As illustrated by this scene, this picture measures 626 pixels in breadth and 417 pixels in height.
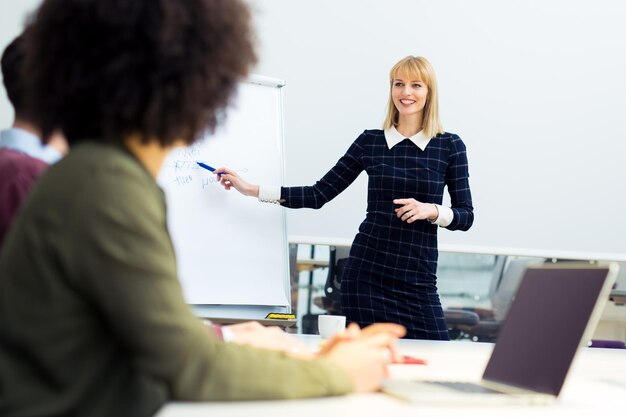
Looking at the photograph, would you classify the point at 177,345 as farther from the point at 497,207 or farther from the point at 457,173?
the point at 497,207

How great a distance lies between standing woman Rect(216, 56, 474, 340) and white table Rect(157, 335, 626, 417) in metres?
1.01

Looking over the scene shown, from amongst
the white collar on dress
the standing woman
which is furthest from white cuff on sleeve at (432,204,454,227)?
the white collar on dress

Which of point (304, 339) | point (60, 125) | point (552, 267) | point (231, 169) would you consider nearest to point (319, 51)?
point (231, 169)

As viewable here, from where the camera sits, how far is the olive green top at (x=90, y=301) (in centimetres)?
84

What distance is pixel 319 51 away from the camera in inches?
162

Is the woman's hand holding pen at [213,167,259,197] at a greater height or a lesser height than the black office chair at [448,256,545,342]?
greater

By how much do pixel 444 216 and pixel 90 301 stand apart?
85.1 inches

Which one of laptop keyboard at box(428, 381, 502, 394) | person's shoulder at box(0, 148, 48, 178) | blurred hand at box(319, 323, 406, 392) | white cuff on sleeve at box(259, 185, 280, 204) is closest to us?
blurred hand at box(319, 323, 406, 392)

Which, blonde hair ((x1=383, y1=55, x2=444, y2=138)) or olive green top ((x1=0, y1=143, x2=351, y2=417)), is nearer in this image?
olive green top ((x1=0, y1=143, x2=351, y2=417))

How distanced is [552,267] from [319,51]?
297 cm

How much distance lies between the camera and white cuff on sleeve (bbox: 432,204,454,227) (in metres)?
2.90

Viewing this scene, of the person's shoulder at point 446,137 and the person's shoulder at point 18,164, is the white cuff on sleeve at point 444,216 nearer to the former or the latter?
the person's shoulder at point 446,137

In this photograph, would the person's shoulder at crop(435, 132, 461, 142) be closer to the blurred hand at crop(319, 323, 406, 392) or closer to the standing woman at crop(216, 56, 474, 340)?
the standing woman at crop(216, 56, 474, 340)

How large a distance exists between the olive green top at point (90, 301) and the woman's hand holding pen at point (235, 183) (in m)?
2.45
